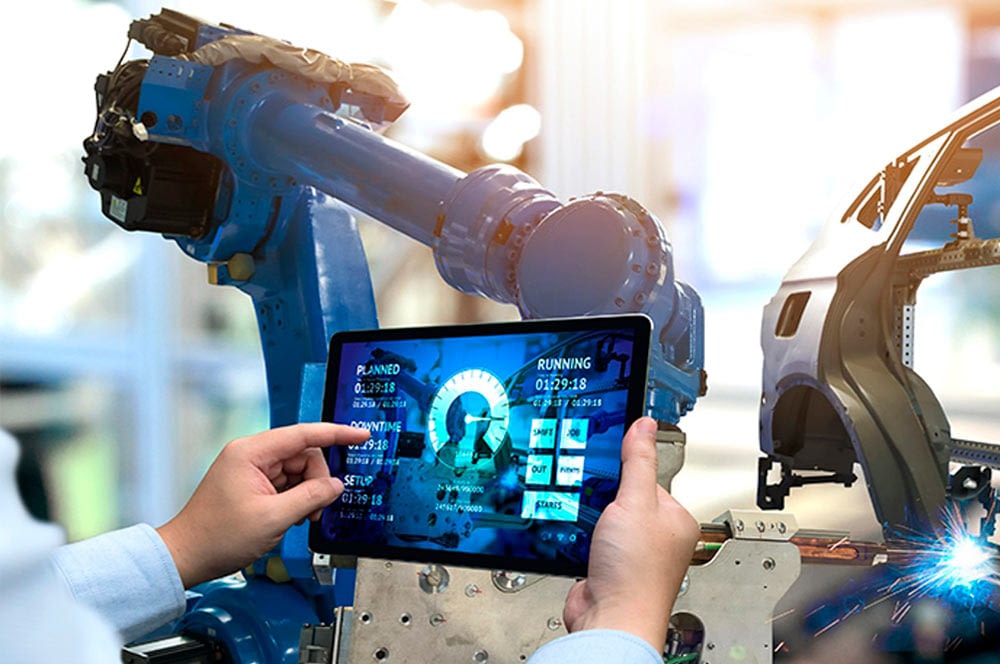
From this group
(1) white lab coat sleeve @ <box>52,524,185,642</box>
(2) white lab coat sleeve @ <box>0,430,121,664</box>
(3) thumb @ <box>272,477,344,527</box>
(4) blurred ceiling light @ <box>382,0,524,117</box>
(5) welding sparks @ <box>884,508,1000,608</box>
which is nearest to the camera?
(2) white lab coat sleeve @ <box>0,430,121,664</box>

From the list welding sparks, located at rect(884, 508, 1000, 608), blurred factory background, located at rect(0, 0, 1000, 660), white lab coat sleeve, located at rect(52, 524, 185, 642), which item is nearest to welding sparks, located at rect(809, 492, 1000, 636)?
welding sparks, located at rect(884, 508, 1000, 608)

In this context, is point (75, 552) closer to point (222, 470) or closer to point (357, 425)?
point (222, 470)

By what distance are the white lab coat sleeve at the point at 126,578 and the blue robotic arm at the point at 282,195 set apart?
0.60 meters

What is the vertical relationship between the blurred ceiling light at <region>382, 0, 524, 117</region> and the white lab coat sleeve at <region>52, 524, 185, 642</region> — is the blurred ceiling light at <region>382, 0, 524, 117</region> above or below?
above

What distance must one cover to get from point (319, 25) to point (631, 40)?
2.07 m

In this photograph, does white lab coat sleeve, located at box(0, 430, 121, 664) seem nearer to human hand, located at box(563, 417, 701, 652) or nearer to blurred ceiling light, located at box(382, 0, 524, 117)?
human hand, located at box(563, 417, 701, 652)

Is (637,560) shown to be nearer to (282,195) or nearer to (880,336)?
(282,195)

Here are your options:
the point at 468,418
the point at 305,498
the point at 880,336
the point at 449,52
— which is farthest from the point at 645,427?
the point at 449,52

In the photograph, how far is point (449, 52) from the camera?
5.65 meters

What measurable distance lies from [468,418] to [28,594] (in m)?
0.89

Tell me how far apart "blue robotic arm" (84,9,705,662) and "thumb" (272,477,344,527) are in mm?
531

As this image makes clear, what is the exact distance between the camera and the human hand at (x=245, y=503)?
60.8 inches

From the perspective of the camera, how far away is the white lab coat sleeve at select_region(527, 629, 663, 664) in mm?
1061

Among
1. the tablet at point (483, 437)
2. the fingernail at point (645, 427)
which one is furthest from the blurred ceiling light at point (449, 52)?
the fingernail at point (645, 427)
